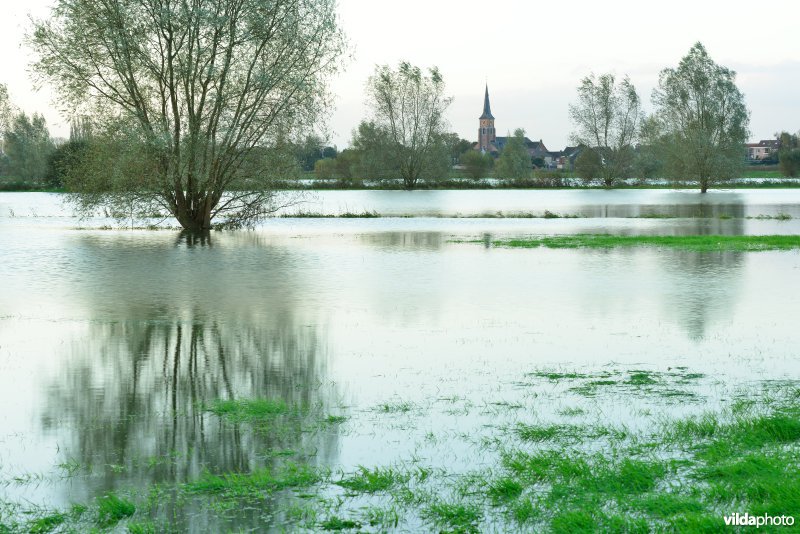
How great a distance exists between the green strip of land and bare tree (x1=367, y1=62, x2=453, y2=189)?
74.2 metres

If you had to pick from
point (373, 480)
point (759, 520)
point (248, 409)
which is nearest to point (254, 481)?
point (373, 480)

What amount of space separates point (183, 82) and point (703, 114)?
215ft

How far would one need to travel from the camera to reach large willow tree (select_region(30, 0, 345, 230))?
37.1 meters

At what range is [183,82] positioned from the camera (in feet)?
129

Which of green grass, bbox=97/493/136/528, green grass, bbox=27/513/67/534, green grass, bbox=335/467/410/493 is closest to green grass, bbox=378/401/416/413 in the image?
green grass, bbox=335/467/410/493

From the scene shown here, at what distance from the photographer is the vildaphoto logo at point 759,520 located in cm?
595

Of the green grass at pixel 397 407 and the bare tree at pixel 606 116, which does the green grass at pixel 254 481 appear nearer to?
the green grass at pixel 397 407

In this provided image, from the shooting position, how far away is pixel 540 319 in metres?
16.0

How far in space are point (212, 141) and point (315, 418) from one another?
105ft

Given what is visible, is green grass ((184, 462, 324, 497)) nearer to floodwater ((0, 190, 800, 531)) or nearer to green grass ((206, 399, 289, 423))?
floodwater ((0, 190, 800, 531))

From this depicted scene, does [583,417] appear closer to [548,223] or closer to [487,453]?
[487,453]

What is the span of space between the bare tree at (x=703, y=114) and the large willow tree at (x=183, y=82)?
58.9 meters

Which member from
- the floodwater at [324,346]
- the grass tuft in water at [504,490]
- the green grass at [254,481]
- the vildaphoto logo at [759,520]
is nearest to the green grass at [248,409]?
the floodwater at [324,346]

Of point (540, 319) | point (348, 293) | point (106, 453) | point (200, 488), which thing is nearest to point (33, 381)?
point (106, 453)
